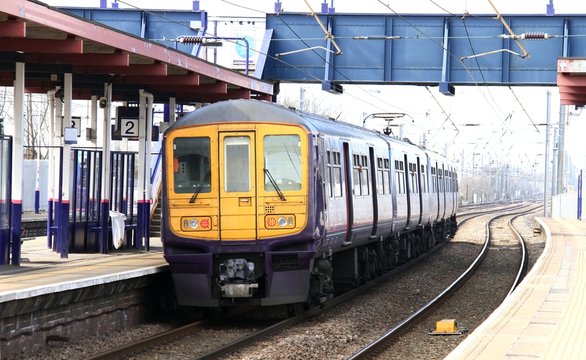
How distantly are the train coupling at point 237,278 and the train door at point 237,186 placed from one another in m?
0.31

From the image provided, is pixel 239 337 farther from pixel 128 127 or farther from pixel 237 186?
pixel 128 127

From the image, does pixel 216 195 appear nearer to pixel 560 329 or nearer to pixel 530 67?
pixel 560 329

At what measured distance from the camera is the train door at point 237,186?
14.4 metres

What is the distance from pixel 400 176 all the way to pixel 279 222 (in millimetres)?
9175

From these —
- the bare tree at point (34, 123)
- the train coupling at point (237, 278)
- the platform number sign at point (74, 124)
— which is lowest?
the train coupling at point (237, 278)

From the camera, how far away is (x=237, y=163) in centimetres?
1459

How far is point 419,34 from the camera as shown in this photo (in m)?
30.3

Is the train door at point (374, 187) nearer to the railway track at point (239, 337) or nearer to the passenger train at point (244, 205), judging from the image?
the railway track at point (239, 337)

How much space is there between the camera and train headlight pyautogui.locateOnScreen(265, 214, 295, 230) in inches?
565

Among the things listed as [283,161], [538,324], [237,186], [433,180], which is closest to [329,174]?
[283,161]

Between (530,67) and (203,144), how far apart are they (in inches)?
676

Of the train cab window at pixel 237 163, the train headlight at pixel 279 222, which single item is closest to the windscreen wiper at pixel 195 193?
the train cab window at pixel 237 163

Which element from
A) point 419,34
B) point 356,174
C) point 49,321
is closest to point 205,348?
point 49,321

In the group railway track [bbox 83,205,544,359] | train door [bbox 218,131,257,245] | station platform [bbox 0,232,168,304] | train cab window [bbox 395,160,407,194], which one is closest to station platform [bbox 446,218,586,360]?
railway track [bbox 83,205,544,359]
